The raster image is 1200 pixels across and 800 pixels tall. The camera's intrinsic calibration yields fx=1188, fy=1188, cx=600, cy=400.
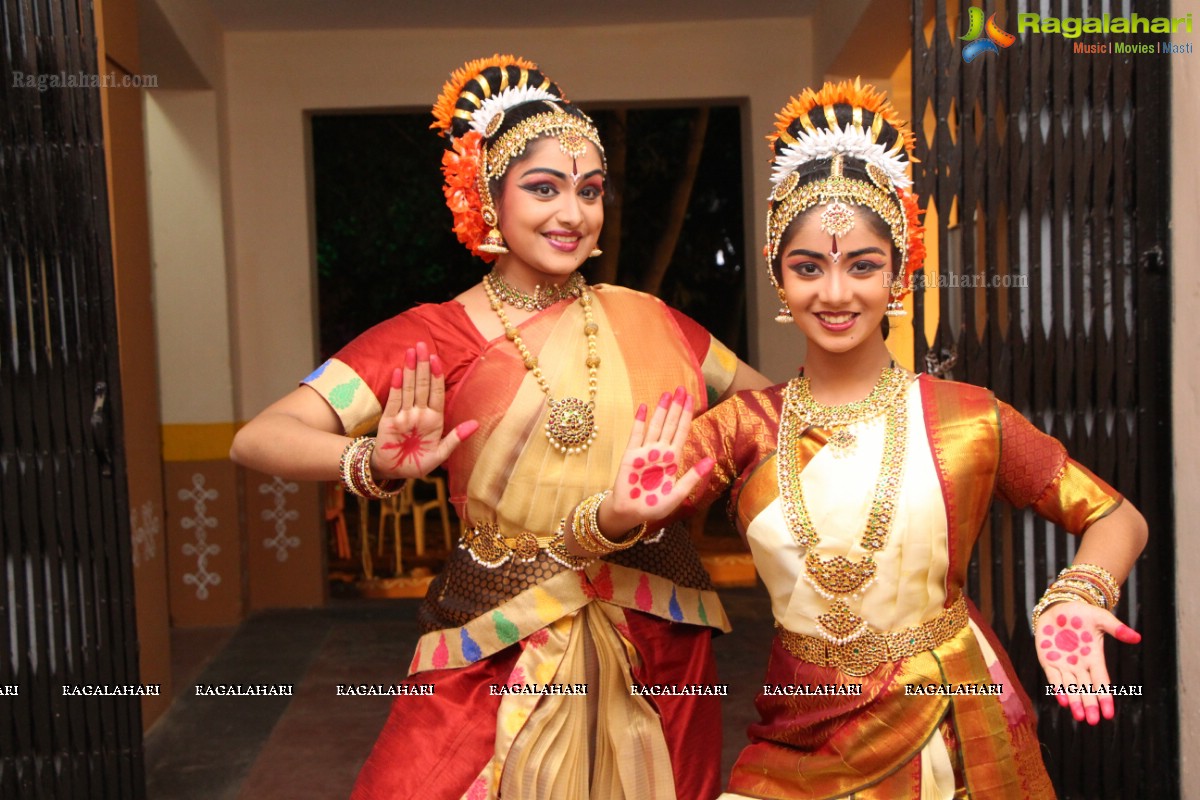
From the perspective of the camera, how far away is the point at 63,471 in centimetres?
301

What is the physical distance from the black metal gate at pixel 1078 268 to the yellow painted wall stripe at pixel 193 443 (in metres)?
3.94

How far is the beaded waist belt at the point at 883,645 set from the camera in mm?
1903

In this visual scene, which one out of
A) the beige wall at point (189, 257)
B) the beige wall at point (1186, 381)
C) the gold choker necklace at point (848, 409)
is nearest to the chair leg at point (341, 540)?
the beige wall at point (189, 257)

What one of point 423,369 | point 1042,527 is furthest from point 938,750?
point 1042,527

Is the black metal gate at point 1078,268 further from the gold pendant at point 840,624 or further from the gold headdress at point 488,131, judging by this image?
the gold pendant at point 840,624

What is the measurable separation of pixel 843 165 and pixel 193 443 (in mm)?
4625

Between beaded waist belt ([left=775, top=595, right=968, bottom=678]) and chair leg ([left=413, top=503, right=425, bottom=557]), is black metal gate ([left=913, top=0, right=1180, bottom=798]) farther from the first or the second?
chair leg ([left=413, top=503, right=425, bottom=557])

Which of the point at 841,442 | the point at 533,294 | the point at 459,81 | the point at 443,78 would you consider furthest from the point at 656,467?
the point at 443,78

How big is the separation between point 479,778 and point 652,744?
34 cm

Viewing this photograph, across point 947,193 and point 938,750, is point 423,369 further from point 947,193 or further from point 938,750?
point 947,193

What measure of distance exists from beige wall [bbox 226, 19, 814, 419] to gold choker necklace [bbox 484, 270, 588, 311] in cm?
355

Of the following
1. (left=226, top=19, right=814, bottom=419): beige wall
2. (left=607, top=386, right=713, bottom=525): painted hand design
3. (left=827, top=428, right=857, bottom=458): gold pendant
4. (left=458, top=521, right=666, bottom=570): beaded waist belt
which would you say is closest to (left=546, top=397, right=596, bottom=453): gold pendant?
(left=458, top=521, right=666, bottom=570): beaded waist belt

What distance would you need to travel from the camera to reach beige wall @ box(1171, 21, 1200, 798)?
8.96 feet

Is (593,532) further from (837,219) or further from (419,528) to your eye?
(419,528)
